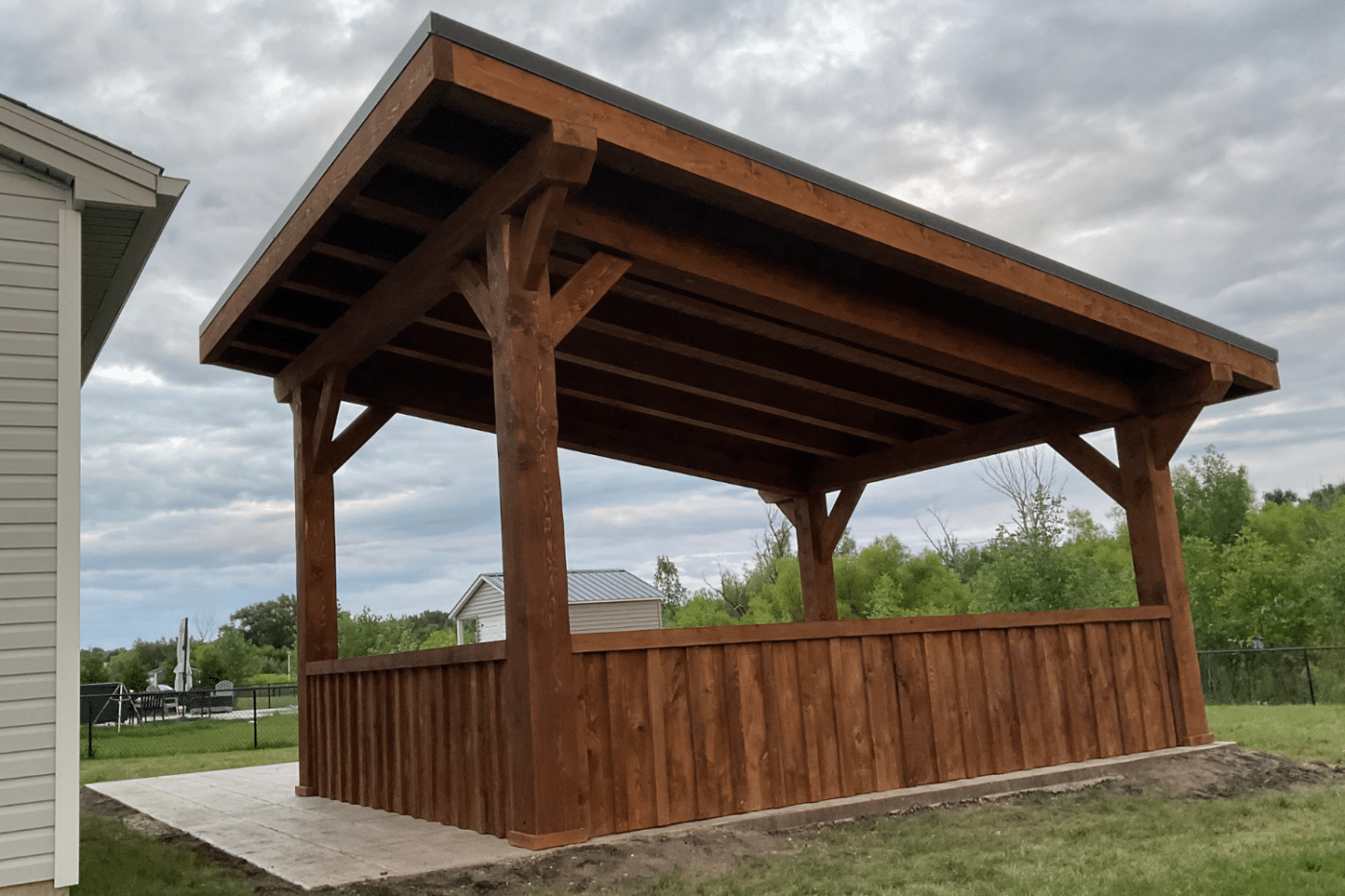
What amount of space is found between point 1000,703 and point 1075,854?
217cm

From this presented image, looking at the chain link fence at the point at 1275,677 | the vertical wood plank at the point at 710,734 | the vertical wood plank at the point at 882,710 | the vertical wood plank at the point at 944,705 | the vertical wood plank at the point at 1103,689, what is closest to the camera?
the vertical wood plank at the point at 710,734

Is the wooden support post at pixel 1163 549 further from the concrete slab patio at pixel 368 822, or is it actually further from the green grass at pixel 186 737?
the green grass at pixel 186 737

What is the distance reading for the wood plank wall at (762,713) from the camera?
4551 millimetres

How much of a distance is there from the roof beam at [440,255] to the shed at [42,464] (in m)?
1.38

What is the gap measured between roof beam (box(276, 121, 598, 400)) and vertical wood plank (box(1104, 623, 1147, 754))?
196 inches

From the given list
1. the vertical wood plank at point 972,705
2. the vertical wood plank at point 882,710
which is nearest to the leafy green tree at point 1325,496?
the vertical wood plank at point 972,705

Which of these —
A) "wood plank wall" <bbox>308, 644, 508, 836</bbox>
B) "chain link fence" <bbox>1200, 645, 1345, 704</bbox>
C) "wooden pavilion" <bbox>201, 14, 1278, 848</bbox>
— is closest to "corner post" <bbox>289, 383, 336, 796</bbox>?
"wooden pavilion" <bbox>201, 14, 1278, 848</bbox>

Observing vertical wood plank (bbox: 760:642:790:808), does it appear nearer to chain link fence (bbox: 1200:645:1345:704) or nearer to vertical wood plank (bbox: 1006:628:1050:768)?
vertical wood plank (bbox: 1006:628:1050:768)

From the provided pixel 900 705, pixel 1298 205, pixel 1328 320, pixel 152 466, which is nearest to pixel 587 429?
pixel 900 705

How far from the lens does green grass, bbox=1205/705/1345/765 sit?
23.1 feet

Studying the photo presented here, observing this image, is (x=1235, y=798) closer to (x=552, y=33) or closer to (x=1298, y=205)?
(x=1298, y=205)

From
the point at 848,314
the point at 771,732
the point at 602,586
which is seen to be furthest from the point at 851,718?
the point at 602,586

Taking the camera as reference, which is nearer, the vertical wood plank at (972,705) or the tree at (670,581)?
the vertical wood plank at (972,705)

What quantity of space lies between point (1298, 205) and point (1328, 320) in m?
24.4
